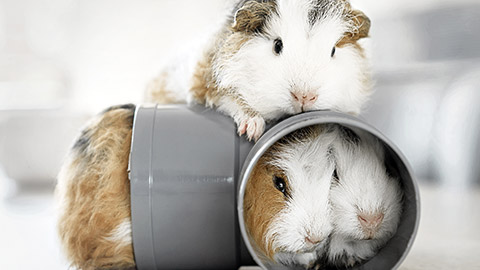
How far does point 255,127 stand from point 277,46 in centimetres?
17

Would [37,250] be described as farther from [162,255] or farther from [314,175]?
[314,175]

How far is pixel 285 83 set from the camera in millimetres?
996

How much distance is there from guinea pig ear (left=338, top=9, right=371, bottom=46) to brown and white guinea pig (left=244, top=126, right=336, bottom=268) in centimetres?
21

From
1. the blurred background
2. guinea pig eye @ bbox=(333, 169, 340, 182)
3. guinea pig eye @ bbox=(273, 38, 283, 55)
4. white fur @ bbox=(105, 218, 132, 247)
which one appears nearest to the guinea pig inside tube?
guinea pig eye @ bbox=(333, 169, 340, 182)

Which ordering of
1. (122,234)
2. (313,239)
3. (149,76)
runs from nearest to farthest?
(313,239) < (122,234) < (149,76)

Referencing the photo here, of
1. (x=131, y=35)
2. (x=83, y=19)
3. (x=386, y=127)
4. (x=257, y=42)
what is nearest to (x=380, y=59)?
(x=386, y=127)

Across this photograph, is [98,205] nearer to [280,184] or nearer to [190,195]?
[190,195]

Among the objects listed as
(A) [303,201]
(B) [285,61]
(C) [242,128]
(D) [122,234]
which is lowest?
(D) [122,234]

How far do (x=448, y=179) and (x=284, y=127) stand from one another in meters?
2.13

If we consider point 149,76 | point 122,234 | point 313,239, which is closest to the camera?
point 313,239

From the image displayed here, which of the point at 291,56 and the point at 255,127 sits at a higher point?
the point at 291,56

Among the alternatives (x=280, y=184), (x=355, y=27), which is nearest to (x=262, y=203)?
(x=280, y=184)

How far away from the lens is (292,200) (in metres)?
0.97

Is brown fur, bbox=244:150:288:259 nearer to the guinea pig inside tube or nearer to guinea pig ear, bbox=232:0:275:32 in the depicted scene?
the guinea pig inside tube
